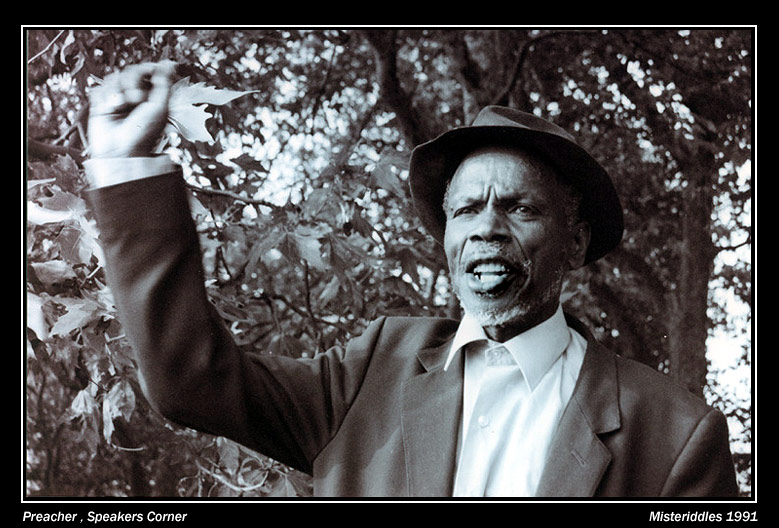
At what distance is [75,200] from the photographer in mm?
2578

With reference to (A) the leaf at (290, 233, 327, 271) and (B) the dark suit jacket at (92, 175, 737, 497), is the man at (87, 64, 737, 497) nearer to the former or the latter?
(B) the dark suit jacket at (92, 175, 737, 497)

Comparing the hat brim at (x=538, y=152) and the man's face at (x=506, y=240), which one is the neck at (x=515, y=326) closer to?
the man's face at (x=506, y=240)

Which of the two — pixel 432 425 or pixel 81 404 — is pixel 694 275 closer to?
pixel 432 425

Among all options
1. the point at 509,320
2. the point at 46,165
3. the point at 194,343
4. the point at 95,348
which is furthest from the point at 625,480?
the point at 46,165

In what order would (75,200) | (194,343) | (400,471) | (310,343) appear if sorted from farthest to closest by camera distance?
(310,343) → (75,200) → (400,471) → (194,343)

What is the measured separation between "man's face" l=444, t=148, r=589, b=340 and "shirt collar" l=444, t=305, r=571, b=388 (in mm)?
23

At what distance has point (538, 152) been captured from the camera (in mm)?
2223

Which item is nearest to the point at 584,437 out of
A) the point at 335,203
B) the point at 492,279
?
the point at 492,279

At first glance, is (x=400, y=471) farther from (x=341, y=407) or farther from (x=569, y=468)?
(x=569, y=468)

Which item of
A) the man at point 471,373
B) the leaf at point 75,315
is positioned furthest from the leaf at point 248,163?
the leaf at point 75,315

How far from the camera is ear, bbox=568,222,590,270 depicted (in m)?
2.30

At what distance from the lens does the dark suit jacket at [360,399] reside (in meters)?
1.94
